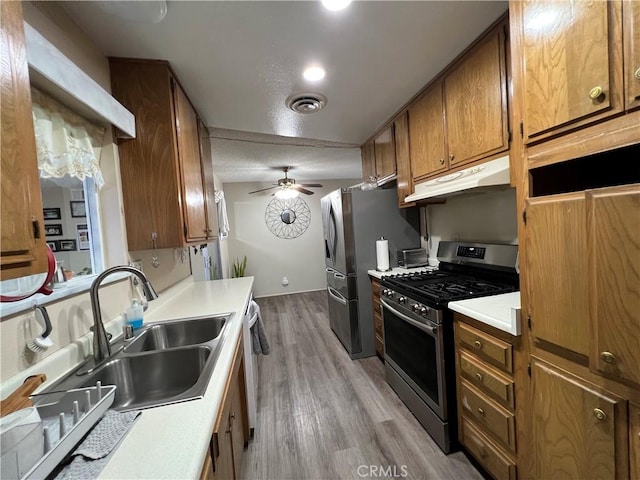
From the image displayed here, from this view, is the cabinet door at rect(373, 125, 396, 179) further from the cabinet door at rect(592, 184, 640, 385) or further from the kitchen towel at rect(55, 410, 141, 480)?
the kitchen towel at rect(55, 410, 141, 480)

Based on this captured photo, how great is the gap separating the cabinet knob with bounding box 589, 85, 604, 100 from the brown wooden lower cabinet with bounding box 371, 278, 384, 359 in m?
1.97

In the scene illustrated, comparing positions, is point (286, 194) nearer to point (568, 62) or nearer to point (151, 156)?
point (151, 156)

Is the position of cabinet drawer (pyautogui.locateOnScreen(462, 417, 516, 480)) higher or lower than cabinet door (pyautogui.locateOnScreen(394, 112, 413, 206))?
lower

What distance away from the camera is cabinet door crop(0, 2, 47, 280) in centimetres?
58

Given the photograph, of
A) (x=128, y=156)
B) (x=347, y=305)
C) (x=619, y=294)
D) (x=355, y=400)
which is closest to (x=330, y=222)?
(x=347, y=305)

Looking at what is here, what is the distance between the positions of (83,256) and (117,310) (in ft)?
1.09

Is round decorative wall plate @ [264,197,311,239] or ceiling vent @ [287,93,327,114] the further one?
round decorative wall plate @ [264,197,311,239]

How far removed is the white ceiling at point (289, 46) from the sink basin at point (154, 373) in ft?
4.78

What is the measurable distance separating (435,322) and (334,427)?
40.8 inches

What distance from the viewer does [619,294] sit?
2.60 ft

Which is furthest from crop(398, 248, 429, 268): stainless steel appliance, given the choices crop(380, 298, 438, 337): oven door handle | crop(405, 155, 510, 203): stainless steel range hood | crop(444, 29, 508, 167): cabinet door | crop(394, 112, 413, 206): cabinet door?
crop(444, 29, 508, 167): cabinet door

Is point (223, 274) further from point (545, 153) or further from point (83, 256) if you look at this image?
point (545, 153)

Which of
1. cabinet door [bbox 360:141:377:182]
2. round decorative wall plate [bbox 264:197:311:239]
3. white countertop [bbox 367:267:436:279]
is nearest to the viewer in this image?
white countertop [bbox 367:267:436:279]

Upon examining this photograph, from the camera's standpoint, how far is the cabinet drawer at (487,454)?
1264 mm
